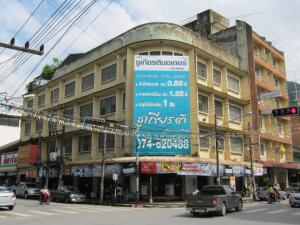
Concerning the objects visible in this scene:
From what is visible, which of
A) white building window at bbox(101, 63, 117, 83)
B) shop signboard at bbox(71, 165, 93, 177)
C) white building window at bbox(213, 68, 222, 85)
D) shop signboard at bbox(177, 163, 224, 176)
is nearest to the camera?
shop signboard at bbox(177, 163, 224, 176)

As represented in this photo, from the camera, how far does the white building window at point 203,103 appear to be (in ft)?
116

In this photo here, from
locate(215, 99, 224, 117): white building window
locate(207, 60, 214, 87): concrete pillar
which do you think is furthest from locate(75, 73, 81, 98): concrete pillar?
locate(215, 99, 224, 117): white building window

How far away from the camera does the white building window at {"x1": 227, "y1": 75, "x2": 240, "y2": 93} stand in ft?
134

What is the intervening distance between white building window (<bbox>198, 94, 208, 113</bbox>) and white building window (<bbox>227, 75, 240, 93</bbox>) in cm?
521

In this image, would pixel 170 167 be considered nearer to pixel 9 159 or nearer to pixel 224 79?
pixel 224 79

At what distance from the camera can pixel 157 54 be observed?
33.4 meters

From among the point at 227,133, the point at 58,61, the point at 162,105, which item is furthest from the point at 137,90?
the point at 58,61

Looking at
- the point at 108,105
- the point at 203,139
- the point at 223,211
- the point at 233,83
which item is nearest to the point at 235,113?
the point at 233,83

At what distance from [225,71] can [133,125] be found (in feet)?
44.3

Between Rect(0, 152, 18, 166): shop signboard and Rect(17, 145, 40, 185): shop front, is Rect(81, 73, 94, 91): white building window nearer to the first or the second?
Rect(17, 145, 40, 185): shop front

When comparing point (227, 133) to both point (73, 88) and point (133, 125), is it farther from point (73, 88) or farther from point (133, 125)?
point (73, 88)

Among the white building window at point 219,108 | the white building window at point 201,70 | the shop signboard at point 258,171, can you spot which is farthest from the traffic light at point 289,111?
the shop signboard at point 258,171

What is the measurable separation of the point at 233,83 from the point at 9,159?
103 ft

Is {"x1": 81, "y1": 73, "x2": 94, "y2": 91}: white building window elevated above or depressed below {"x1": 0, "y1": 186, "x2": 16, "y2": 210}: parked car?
above
